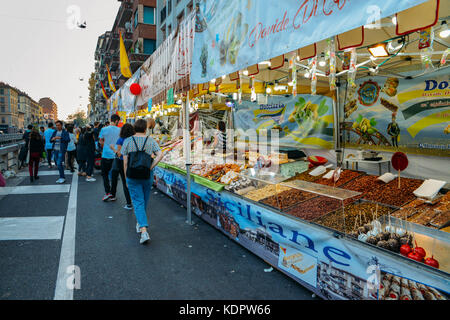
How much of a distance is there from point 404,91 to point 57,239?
767cm

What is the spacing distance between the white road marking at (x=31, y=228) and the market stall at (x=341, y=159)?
8.20 feet

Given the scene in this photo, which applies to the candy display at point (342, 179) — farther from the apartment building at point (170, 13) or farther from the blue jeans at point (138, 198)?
the apartment building at point (170, 13)

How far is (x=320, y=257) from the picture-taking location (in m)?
2.79

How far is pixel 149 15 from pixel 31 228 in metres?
28.2

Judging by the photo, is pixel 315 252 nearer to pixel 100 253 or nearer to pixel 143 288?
pixel 143 288

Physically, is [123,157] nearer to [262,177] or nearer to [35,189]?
[262,177]

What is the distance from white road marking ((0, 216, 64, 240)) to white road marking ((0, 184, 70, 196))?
101 inches

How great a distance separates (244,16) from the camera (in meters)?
3.40

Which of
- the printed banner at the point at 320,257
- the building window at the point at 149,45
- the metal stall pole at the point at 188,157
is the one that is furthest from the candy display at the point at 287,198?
the building window at the point at 149,45

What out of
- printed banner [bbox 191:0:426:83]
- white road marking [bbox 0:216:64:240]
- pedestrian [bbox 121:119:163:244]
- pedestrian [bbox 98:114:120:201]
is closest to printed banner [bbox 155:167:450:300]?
pedestrian [bbox 121:119:163:244]

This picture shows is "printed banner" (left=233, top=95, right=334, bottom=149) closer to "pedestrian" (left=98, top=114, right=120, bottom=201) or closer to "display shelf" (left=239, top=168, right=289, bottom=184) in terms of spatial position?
"display shelf" (left=239, top=168, right=289, bottom=184)

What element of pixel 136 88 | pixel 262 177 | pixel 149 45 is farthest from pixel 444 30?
pixel 149 45

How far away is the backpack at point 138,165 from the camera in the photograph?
4.21 m

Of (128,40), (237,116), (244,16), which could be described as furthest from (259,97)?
(128,40)
